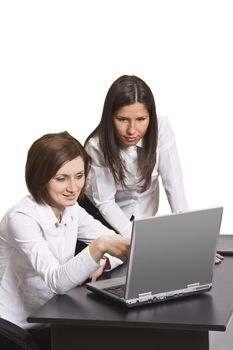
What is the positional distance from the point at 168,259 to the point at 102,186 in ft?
4.40

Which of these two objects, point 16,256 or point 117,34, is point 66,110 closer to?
A: point 117,34

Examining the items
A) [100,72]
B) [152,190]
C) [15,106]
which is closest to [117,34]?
[100,72]

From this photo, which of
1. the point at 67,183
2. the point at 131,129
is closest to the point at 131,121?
the point at 131,129

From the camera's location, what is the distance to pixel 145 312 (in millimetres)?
3496

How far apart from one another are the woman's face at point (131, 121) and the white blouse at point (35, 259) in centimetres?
64

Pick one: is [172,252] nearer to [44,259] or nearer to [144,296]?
[144,296]

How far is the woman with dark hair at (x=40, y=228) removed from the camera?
383 cm

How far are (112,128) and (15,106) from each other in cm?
249

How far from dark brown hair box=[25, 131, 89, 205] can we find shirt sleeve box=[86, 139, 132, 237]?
897mm

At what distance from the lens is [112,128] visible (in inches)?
185

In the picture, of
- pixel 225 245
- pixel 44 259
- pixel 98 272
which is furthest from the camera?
pixel 225 245

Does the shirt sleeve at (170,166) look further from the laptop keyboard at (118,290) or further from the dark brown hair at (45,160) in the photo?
the laptop keyboard at (118,290)

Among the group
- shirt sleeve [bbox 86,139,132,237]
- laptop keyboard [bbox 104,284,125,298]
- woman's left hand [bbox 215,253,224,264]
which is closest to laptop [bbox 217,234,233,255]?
woman's left hand [bbox 215,253,224,264]

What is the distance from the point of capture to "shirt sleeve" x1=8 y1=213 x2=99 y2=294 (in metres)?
3.70
